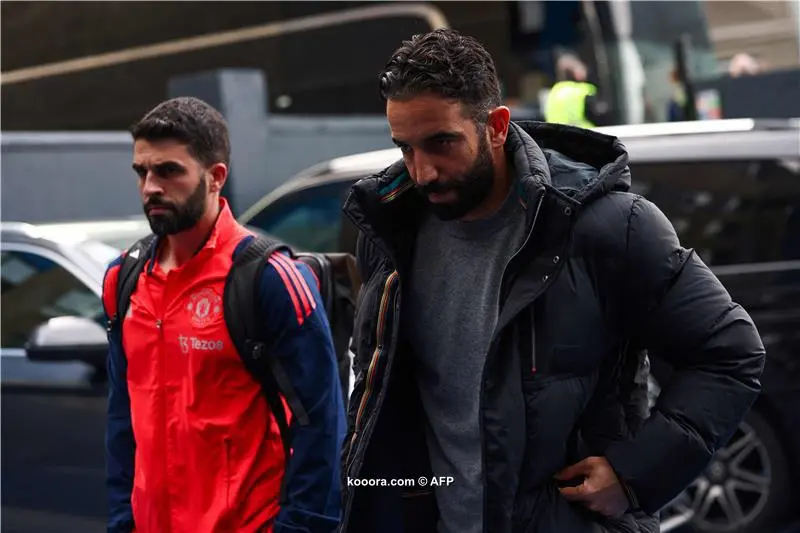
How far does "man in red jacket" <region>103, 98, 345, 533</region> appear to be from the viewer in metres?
3.34

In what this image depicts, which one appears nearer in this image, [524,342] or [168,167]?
[524,342]

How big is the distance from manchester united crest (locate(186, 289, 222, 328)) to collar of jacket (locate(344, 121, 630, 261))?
0.64m

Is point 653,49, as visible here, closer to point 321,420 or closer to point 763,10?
point 763,10

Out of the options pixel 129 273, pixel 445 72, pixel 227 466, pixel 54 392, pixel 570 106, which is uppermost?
pixel 445 72

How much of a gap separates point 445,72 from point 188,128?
1180 millimetres

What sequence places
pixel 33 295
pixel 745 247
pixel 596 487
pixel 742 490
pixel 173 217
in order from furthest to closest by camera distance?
pixel 745 247, pixel 742 490, pixel 33 295, pixel 173 217, pixel 596 487

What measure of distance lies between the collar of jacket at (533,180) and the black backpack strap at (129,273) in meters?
0.92

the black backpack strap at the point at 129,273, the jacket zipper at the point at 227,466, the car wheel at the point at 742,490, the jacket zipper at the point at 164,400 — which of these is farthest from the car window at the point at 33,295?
the car wheel at the point at 742,490

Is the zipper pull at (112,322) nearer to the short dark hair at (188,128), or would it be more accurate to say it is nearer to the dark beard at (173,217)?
the dark beard at (173,217)

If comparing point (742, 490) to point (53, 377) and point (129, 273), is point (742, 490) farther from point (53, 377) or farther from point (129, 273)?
point (129, 273)

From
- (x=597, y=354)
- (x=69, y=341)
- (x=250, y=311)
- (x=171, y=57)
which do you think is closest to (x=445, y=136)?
(x=597, y=354)

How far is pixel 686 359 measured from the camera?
8.41 feet

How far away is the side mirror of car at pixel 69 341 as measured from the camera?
201 inches

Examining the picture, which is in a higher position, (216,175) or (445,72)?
(445,72)
